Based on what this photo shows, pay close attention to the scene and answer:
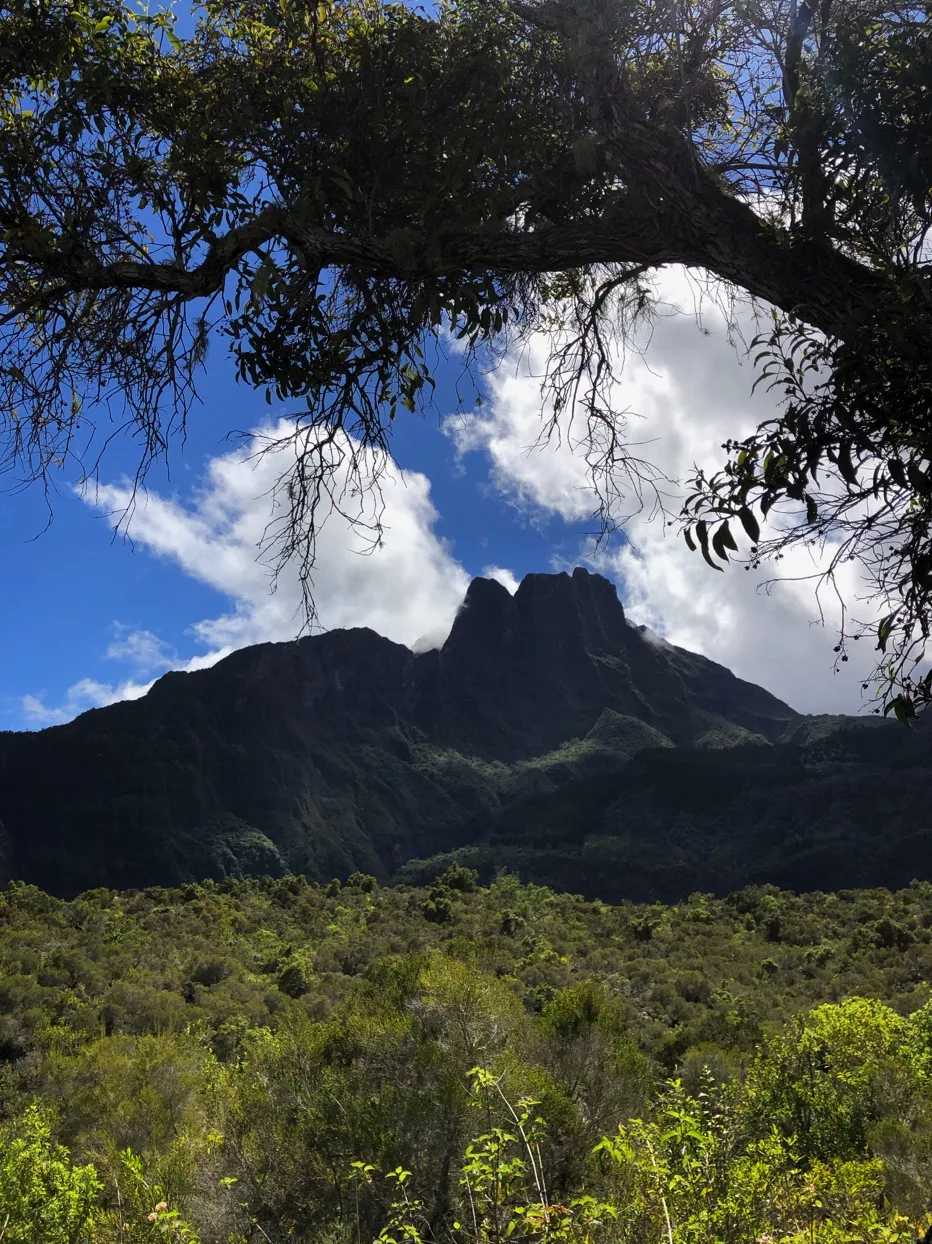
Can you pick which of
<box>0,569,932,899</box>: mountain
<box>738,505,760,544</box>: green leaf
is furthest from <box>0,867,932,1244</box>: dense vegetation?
<box>0,569,932,899</box>: mountain

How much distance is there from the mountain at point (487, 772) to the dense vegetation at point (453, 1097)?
43.5m

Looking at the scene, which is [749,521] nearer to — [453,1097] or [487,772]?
[453,1097]

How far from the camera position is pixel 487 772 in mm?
113938

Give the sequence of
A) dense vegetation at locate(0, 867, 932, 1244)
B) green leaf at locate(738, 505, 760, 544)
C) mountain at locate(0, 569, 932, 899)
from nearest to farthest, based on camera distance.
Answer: green leaf at locate(738, 505, 760, 544)
dense vegetation at locate(0, 867, 932, 1244)
mountain at locate(0, 569, 932, 899)

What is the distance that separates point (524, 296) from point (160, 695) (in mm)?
106020

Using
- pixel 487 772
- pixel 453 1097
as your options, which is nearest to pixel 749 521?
pixel 453 1097

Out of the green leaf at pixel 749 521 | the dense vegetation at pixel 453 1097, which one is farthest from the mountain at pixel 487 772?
the green leaf at pixel 749 521

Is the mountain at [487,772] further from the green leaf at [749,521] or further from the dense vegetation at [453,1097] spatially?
the green leaf at [749,521]

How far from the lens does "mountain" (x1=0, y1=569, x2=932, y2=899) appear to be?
64.6 m

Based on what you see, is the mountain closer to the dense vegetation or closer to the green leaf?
the dense vegetation

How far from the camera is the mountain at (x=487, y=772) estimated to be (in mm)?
64625

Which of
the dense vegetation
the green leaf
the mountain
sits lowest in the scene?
the dense vegetation

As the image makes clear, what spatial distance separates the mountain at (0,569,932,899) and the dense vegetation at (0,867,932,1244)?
4353cm

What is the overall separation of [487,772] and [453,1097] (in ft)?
359
